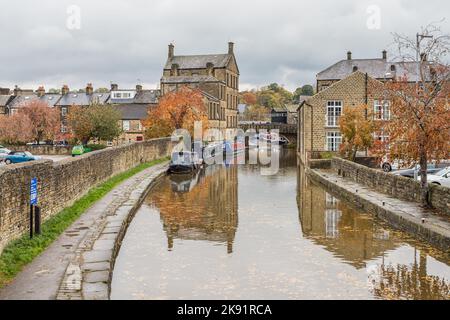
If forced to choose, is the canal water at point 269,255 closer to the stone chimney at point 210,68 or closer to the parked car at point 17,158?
the parked car at point 17,158

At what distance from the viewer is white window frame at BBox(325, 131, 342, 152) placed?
47188mm

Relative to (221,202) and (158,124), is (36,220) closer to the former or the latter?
(221,202)

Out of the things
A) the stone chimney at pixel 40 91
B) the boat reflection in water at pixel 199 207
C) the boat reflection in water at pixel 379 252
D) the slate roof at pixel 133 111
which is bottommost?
the boat reflection in water at pixel 379 252

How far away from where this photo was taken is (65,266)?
12.0 m

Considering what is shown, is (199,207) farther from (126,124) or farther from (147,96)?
(147,96)

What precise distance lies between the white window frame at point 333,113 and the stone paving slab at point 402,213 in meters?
18.8

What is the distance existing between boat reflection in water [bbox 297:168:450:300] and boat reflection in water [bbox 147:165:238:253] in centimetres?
277

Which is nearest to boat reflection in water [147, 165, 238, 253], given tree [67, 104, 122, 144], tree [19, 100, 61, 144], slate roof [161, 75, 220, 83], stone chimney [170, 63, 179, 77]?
tree [67, 104, 122, 144]

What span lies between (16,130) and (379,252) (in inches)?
2255

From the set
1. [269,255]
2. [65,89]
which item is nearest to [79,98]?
[65,89]

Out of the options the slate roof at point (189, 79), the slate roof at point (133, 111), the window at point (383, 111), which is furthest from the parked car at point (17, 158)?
the slate roof at point (189, 79)

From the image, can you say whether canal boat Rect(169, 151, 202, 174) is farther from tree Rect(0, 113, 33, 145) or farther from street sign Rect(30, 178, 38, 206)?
tree Rect(0, 113, 33, 145)

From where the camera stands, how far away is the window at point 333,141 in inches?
1857
